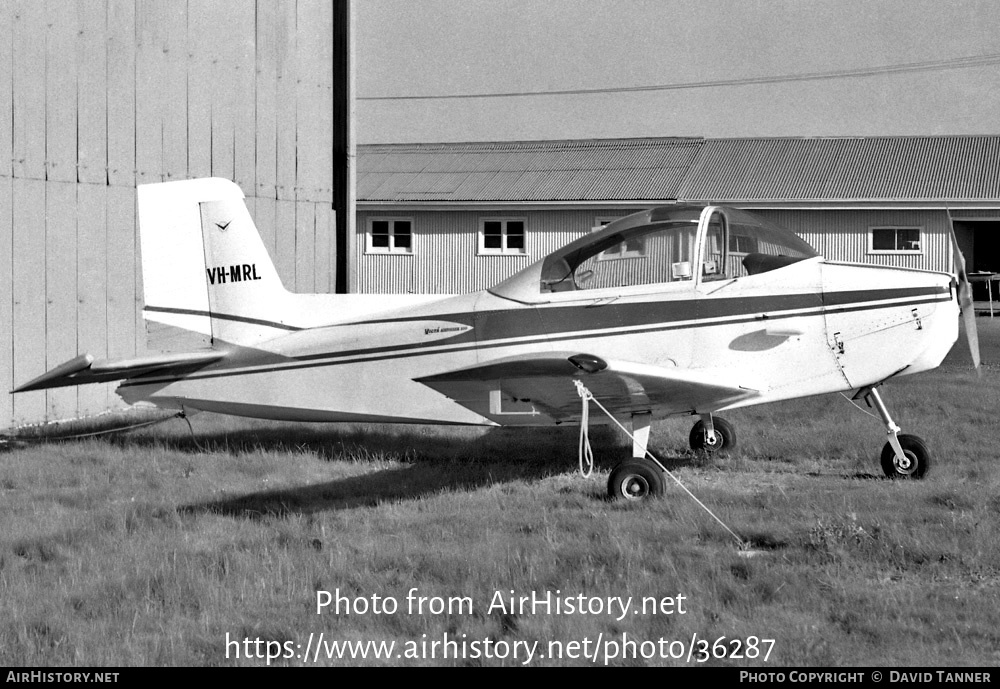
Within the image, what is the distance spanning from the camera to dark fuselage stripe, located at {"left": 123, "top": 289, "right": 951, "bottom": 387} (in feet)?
24.0

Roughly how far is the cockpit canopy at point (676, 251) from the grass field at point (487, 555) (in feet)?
4.91

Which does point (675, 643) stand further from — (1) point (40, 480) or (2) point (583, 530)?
(1) point (40, 480)

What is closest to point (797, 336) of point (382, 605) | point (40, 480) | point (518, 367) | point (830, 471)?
point (830, 471)

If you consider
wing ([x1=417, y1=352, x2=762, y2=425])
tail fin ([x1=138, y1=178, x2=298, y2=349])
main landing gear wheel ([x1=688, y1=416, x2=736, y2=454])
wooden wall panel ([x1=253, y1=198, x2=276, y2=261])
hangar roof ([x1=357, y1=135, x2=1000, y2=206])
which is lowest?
main landing gear wheel ([x1=688, y1=416, x2=736, y2=454])

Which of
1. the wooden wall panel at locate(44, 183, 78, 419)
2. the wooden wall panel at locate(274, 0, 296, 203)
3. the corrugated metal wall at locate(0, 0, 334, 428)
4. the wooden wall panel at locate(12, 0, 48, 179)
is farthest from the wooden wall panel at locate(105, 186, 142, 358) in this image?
the wooden wall panel at locate(274, 0, 296, 203)

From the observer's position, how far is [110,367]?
7855 millimetres

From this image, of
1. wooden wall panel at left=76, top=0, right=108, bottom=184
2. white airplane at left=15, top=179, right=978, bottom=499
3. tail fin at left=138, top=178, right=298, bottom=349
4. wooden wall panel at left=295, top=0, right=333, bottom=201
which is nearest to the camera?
white airplane at left=15, top=179, right=978, bottom=499

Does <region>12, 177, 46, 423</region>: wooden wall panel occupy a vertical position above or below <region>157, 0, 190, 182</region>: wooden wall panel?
below

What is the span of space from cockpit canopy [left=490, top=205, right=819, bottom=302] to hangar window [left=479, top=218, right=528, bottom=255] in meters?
24.2

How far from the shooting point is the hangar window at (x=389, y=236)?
32844mm

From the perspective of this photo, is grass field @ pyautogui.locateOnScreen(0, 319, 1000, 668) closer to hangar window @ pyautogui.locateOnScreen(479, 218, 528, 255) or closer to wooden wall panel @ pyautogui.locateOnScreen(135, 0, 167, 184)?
wooden wall panel @ pyautogui.locateOnScreen(135, 0, 167, 184)

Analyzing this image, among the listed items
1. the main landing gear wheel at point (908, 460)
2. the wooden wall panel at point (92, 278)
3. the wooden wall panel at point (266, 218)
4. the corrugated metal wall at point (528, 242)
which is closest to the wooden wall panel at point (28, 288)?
the wooden wall panel at point (92, 278)

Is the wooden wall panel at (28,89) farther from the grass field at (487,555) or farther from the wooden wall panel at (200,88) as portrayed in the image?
the grass field at (487,555)

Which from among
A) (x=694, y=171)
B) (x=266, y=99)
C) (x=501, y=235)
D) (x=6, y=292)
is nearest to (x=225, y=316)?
(x=6, y=292)
